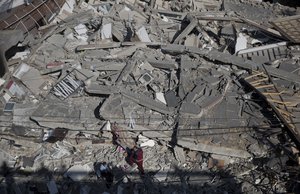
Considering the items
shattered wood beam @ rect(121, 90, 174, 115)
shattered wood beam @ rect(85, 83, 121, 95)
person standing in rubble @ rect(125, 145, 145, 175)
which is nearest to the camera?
person standing in rubble @ rect(125, 145, 145, 175)

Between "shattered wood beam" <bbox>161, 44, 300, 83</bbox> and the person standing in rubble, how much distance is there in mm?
3926

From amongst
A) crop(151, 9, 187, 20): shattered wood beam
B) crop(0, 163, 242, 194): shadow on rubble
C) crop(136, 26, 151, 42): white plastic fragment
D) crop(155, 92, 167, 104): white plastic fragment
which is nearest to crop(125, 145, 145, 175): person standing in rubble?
crop(0, 163, 242, 194): shadow on rubble

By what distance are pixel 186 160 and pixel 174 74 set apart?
2973 mm

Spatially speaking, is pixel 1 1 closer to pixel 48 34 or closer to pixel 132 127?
pixel 48 34

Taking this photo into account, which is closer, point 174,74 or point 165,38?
point 174,74

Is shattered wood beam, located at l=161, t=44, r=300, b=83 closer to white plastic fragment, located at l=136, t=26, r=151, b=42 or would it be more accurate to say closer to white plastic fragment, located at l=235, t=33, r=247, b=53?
white plastic fragment, located at l=235, t=33, r=247, b=53

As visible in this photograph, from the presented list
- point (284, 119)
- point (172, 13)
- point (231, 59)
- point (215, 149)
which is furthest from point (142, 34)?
point (284, 119)

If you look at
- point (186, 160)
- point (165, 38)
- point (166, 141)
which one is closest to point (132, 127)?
point (166, 141)

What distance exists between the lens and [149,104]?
11.2m

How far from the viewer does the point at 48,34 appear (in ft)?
46.4

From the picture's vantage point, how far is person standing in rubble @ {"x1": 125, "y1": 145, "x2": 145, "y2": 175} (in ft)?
34.0

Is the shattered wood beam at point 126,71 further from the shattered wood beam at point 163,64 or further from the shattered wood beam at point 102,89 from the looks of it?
the shattered wood beam at point 163,64

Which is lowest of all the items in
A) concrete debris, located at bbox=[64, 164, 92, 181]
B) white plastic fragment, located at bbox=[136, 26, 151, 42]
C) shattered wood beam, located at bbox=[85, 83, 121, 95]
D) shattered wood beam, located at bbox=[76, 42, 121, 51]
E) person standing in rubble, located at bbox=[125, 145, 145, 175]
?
concrete debris, located at bbox=[64, 164, 92, 181]

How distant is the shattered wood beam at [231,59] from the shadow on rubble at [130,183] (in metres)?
3.74
